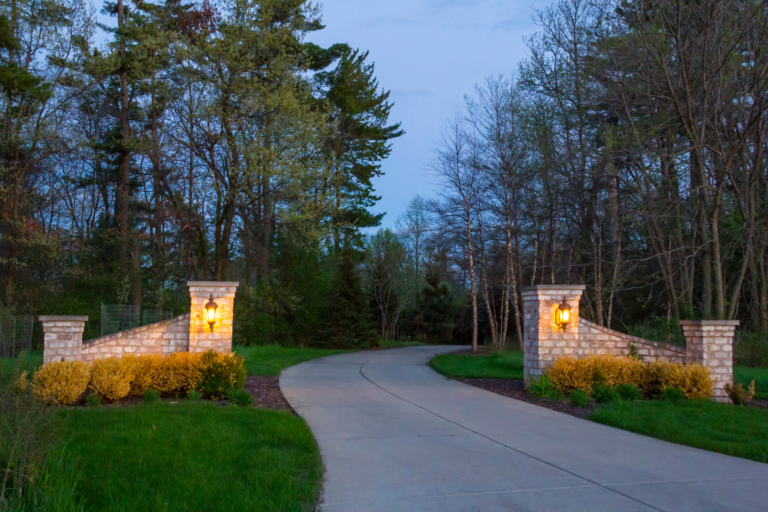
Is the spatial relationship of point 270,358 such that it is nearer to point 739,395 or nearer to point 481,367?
point 481,367

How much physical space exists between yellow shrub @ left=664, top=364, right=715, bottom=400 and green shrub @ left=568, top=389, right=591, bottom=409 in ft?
5.19

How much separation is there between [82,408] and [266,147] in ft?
39.4

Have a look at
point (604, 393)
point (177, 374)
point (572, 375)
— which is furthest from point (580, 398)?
point (177, 374)

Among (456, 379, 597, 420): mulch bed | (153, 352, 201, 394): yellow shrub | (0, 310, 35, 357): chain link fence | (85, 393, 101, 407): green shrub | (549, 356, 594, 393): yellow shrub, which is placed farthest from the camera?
(0, 310, 35, 357): chain link fence

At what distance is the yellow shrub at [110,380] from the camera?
9.38m

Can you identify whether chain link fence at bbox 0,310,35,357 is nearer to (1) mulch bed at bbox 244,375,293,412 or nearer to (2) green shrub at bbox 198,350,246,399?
(1) mulch bed at bbox 244,375,293,412

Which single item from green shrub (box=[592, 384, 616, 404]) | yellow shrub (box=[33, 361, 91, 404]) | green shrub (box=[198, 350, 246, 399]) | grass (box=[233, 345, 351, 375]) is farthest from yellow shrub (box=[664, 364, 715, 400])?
yellow shrub (box=[33, 361, 91, 404])

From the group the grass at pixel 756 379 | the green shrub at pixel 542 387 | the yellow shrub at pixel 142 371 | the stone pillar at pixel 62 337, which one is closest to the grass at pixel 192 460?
the yellow shrub at pixel 142 371

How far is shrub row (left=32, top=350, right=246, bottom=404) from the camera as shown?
9.09 metres

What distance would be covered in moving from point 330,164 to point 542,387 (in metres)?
12.3

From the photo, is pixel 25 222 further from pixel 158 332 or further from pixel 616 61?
pixel 616 61

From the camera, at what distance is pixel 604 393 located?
10.0m

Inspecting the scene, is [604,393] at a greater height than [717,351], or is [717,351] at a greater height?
[717,351]

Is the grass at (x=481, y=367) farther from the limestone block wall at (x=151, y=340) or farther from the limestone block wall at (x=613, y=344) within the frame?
the limestone block wall at (x=151, y=340)
